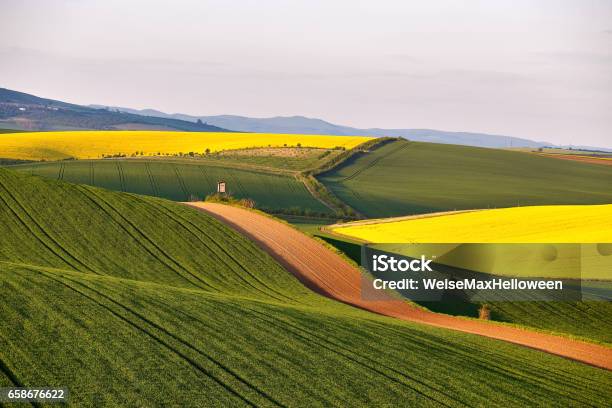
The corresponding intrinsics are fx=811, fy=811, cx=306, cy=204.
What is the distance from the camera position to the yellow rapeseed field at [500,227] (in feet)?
168

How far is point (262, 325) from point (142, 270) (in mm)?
11475

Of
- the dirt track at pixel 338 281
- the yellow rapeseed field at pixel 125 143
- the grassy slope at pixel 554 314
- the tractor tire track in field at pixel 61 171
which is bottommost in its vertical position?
the grassy slope at pixel 554 314

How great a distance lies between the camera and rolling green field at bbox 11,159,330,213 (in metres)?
74.8

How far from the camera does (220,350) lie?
2031 cm

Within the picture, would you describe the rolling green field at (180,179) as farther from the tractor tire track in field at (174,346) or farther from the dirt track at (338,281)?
the tractor tire track in field at (174,346)

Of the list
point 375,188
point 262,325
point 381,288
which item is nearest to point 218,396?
point 262,325

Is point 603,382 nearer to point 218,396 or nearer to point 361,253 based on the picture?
point 218,396

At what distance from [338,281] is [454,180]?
5731 cm

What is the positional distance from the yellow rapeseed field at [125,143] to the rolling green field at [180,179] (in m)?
18.2

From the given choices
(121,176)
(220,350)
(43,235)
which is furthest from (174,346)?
(121,176)

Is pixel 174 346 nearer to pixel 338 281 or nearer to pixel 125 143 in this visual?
pixel 338 281

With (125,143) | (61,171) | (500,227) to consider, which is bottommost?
(500,227)

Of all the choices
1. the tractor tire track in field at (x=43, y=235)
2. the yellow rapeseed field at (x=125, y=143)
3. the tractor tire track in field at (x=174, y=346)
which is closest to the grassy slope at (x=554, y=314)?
the tractor tire track in field at (x=43, y=235)

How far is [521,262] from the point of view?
44.3m
